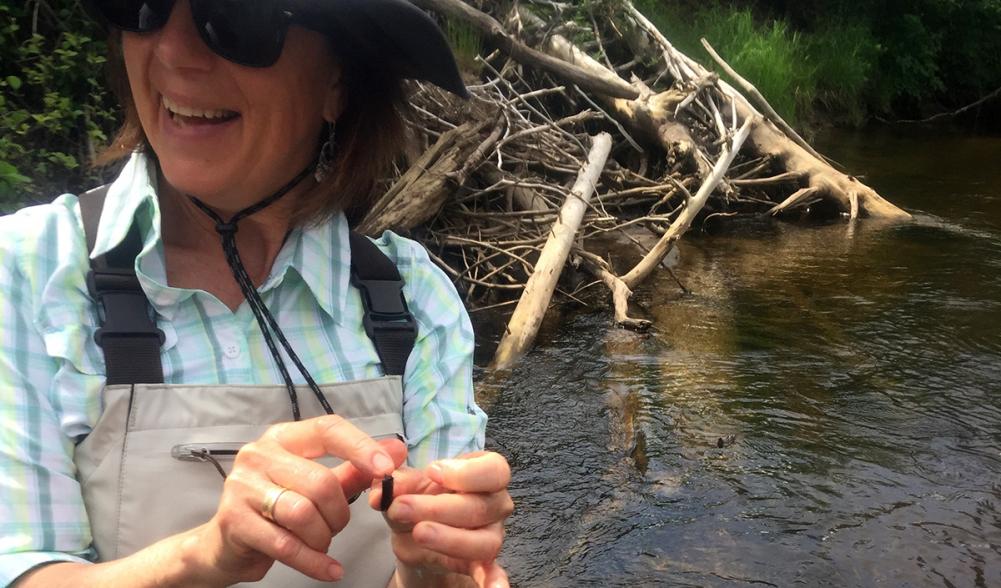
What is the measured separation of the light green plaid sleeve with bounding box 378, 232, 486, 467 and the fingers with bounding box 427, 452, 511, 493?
0.39 m

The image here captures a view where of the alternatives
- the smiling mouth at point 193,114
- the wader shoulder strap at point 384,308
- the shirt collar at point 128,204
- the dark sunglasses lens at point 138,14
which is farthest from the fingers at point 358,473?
the dark sunglasses lens at point 138,14

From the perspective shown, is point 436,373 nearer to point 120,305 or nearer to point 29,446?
point 120,305

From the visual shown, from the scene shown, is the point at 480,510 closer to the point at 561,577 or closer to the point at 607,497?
the point at 561,577

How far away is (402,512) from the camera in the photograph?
1.16 meters

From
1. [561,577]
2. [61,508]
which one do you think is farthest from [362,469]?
[561,577]

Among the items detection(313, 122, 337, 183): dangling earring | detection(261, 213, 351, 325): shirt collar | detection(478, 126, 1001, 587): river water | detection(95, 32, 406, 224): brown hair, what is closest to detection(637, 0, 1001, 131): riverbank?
detection(478, 126, 1001, 587): river water

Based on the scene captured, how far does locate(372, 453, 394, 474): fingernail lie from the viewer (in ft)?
3.46

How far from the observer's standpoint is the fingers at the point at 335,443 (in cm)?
106

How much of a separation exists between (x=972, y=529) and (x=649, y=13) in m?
10.0

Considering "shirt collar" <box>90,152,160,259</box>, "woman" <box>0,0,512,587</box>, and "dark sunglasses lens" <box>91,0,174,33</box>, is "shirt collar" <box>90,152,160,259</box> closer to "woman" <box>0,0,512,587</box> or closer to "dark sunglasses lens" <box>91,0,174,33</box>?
"woman" <box>0,0,512,587</box>

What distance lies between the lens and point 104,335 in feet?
4.38

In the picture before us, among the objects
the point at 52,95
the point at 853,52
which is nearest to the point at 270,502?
the point at 52,95

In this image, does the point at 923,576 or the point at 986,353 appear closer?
the point at 923,576

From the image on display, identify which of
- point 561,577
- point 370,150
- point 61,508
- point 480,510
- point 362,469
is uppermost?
point 370,150
